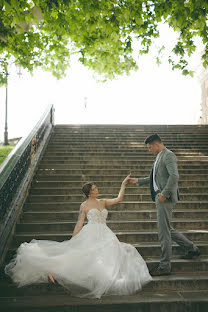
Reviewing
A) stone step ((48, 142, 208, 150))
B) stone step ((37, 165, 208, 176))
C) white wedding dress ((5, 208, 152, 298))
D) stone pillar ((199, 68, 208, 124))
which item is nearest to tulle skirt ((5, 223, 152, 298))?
white wedding dress ((5, 208, 152, 298))

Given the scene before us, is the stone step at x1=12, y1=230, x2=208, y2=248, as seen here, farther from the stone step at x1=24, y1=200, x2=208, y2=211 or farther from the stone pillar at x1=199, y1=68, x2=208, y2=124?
the stone pillar at x1=199, y1=68, x2=208, y2=124

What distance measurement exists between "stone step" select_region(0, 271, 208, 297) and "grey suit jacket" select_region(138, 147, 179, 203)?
1075mm

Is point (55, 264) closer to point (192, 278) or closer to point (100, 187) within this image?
point (192, 278)

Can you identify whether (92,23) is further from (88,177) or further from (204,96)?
(204,96)

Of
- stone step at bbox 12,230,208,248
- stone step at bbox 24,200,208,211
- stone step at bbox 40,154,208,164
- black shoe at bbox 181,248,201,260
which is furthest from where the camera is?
stone step at bbox 40,154,208,164

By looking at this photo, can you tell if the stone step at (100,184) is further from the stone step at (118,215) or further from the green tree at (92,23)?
the green tree at (92,23)

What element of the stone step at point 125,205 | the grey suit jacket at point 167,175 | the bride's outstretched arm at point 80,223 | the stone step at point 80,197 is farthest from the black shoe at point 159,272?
the stone step at point 80,197

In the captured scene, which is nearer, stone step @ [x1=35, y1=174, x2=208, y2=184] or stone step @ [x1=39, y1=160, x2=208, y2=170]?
stone step @ [x1=35, y1=174, x2=208, y2=184]

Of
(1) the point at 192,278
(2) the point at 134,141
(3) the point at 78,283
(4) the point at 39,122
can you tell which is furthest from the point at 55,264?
(2) the point at 134,141

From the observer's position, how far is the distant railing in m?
4.77

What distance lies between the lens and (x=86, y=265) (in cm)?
372

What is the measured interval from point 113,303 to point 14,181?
3137mm

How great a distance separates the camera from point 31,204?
6.26 metres

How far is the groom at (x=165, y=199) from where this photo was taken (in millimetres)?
4035
